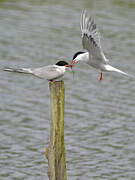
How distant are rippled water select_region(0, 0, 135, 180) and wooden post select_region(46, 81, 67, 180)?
1.70 metres

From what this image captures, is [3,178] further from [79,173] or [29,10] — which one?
[29,10]

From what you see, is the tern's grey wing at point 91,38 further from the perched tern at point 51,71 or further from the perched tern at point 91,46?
the perched tern at point 51,71

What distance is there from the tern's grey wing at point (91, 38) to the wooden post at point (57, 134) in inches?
34.7

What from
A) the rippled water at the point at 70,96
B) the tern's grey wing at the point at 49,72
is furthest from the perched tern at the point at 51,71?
the rippled water at the point at 70,96

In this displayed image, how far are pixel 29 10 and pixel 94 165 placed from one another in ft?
35.2

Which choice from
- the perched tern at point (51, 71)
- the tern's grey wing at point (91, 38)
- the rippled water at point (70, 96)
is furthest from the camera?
the rippled water at point (70, 96)

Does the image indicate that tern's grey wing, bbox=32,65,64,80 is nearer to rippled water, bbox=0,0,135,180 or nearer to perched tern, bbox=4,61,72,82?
perched tern, bbox=4,61,72,82

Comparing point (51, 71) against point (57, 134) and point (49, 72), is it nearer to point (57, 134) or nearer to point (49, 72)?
point (49, 72)

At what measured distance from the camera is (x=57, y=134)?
6734mm

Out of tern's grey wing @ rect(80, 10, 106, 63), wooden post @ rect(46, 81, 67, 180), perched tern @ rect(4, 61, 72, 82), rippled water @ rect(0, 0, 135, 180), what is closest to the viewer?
wooden post @ rect(46, 81, 67, 180)

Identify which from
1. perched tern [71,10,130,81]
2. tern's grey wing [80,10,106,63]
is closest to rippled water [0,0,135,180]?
perched tern [71,10,130,81]

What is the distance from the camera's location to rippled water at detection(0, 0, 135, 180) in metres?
9.19

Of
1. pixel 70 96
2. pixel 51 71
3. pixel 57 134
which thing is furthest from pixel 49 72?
pixel 70 96

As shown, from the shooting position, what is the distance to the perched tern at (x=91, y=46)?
7.18 metres
